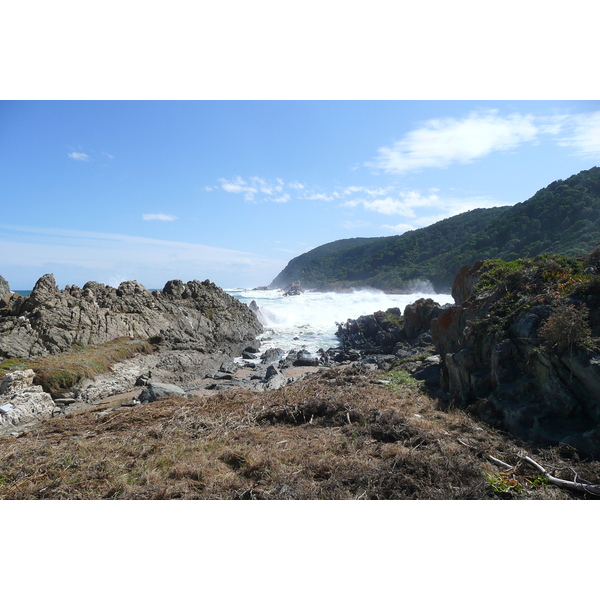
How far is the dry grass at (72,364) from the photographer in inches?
449

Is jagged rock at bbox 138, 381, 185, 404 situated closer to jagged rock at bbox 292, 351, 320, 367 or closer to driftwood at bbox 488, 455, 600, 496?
jagged rock at bbox 292, 351, 320, 367

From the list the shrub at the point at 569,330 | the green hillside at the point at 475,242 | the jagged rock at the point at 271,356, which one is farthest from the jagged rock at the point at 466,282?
the jagged rock at the point at 271,356

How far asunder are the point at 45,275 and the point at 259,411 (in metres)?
16.9

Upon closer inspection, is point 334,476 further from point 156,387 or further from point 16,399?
point 16,399

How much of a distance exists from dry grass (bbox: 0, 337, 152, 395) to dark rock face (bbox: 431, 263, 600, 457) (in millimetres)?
11822

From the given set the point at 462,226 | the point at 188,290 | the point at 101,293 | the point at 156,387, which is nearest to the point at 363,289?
the point at 462,226

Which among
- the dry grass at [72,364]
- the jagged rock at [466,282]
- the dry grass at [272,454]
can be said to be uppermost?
the jagged rock at [466,282]

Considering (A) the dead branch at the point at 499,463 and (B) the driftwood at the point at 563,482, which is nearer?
(B) the driftwood at the point at 563,482

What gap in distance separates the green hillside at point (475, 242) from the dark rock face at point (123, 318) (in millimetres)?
20505

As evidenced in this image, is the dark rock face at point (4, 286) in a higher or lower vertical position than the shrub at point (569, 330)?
higher

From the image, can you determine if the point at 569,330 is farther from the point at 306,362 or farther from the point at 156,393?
the point at 306,362

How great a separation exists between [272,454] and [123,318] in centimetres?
1569

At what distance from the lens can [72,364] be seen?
1266cm

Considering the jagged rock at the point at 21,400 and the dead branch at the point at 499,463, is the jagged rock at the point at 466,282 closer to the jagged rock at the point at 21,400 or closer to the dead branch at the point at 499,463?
the dead branch at the point at 499,463
